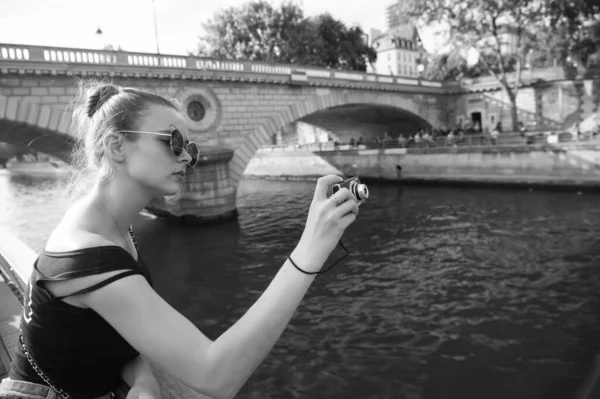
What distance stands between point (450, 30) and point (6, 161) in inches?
2171

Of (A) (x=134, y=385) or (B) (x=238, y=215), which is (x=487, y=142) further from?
(A) (x=134, y=385)

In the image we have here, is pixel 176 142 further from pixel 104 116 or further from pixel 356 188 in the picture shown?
pixel 356 188

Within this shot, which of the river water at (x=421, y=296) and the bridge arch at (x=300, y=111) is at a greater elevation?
the bridge arch at (x=300, y=111)

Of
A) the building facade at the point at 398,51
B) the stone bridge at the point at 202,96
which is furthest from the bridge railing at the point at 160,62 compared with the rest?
the building facade at the point at 398,51

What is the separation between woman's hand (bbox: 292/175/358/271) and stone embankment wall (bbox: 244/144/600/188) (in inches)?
822

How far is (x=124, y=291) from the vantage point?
3.53 feet

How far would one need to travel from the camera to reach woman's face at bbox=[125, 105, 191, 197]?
4.66 ft

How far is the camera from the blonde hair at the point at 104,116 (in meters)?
1.44

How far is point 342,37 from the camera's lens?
45281 millimetres

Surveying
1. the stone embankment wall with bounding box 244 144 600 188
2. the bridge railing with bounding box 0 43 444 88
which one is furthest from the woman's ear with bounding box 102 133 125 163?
the stone embankment wall with bounding box 244 144 600 188

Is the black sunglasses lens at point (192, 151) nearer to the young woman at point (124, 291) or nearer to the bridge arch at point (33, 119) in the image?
the young woman at point (124, 291)

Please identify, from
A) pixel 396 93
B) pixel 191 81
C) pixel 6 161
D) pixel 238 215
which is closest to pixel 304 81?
pixel 191 81

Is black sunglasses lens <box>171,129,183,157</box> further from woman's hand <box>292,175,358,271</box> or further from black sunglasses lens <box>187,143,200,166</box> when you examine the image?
woman's hand <box>292,175,358,271</box>

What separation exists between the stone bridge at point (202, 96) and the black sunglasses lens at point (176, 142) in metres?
7.88
